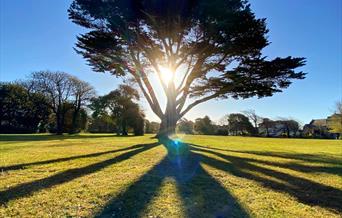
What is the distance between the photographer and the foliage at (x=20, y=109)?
149 feet

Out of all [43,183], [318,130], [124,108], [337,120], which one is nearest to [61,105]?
[124,108]

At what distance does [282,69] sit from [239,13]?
511 cm

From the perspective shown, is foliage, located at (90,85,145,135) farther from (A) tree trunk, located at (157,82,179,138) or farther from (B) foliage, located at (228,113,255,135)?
(B) foliage, located at (228,113,255,135)

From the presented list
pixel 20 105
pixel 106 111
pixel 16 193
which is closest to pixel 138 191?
pixel 16 193

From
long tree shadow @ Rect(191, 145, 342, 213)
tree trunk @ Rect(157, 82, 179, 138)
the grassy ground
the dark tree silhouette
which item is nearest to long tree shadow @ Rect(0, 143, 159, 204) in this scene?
A: the grassy ground

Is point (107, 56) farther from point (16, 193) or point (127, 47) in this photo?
point (16, 193)

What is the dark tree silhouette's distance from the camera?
16.2m

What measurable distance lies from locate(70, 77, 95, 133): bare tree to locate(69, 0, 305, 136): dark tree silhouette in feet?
73.6

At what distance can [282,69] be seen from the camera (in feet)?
59.7

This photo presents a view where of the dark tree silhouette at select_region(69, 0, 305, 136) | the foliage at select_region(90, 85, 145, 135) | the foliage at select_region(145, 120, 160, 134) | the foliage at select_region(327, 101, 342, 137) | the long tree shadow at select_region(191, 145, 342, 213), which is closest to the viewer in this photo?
the long tree shadow at select_region(191, 145, 342, 213)

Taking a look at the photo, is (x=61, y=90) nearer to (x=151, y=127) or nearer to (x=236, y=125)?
(x=151, y=127)

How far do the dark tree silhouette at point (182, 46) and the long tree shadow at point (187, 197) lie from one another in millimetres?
11874

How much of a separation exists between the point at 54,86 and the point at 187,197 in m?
40.3

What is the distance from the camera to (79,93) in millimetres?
42031
